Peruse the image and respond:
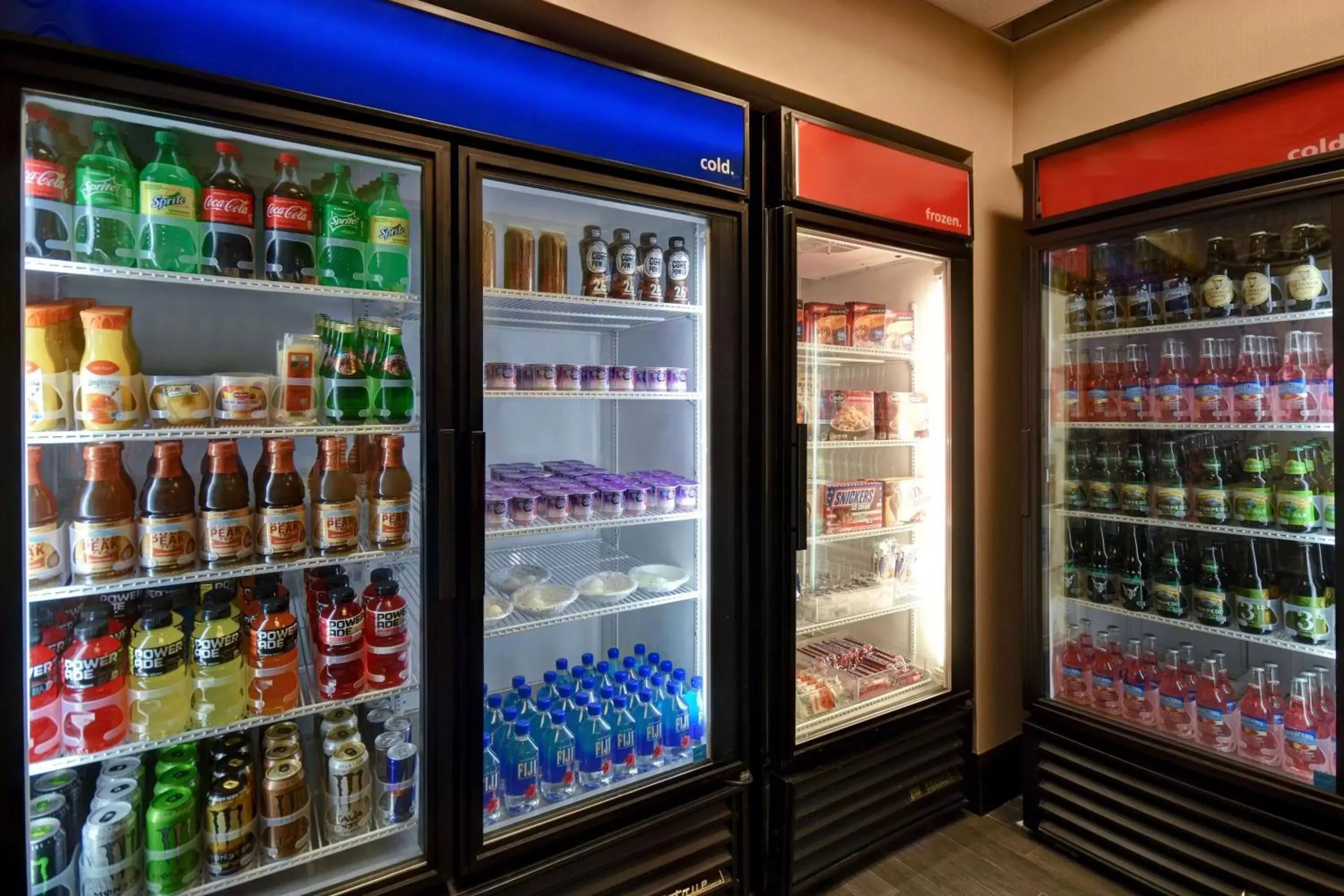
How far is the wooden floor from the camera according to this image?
89.5 inches

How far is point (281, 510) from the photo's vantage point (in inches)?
62.2

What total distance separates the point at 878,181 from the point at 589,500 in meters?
1.48

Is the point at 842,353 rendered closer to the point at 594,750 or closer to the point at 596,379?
the point at 596,379

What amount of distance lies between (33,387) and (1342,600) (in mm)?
3350

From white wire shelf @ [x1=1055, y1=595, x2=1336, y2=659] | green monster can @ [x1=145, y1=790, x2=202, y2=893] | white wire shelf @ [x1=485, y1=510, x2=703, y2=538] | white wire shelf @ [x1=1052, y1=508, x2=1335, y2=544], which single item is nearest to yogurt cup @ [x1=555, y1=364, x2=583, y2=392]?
white wire shelf @ [x1=485, y1=510, x2=703, y2=538]

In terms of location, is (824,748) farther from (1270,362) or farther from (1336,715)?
(1270,362)

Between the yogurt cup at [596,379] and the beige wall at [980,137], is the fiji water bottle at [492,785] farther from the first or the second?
the beige wall at [980,137]

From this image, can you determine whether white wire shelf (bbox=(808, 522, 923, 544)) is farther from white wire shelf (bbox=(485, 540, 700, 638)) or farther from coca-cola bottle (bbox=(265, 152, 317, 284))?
coca-cola bottle (bbox=(265, 152, 317, 284))

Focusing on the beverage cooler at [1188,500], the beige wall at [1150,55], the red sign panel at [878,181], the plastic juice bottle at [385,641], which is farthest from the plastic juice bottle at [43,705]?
the beige wall at [1150,55]

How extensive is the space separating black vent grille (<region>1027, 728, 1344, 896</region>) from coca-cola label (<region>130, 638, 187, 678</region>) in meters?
2.83

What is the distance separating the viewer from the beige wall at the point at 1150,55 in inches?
89.3

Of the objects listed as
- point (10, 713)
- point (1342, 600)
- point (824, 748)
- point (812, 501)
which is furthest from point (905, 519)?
point (10, 713)

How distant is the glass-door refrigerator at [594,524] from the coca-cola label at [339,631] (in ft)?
0.97

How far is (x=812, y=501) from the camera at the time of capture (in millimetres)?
2518
